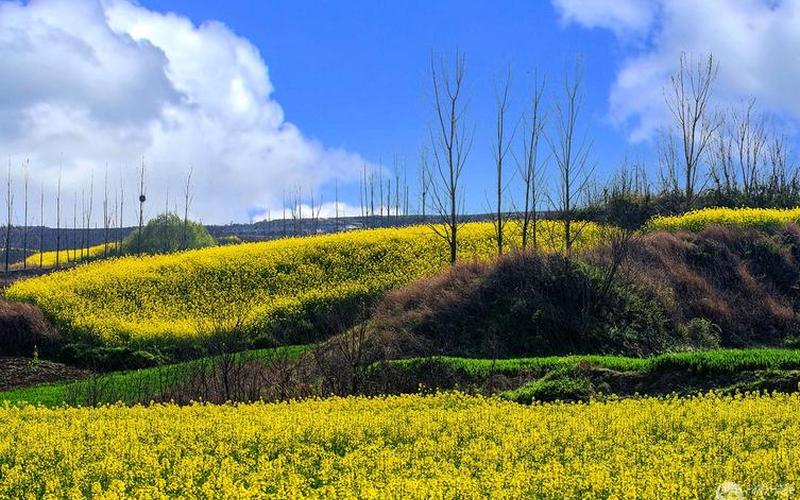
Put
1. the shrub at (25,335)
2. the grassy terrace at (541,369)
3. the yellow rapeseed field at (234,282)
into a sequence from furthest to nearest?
the yellow rapeseed field at (234,282) → the shrub at (25,335) → the grassy terrace at (541,369)

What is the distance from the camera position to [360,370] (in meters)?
19.6

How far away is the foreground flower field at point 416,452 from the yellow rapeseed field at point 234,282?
60.6 feet

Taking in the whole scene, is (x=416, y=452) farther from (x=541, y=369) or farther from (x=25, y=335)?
(x=25, y=335)

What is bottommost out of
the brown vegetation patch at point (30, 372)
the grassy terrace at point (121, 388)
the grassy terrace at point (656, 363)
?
the brown vegetation patch at point (30, 372)

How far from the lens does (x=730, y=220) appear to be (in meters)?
38.2

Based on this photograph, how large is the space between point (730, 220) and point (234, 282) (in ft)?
76.4

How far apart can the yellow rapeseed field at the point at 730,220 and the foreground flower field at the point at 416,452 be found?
1001 inches

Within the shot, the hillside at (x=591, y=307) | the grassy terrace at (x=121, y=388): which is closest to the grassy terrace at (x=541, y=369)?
the grassy terrace at (x=121, y=388)

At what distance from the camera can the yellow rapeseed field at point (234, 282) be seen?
1266 inches

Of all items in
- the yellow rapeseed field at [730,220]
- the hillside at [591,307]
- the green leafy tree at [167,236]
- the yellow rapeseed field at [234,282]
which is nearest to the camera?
the hillside at [591,307]

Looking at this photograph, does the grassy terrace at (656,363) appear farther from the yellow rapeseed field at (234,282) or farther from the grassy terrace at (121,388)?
the yellow rapeseed field at (234,282)

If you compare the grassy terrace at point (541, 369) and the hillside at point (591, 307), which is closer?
the grassy terrace at point (541, 369)

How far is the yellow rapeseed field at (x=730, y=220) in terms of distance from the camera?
37156 millimetres

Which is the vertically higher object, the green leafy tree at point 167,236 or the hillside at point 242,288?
the green leafy tree at point 167,236
